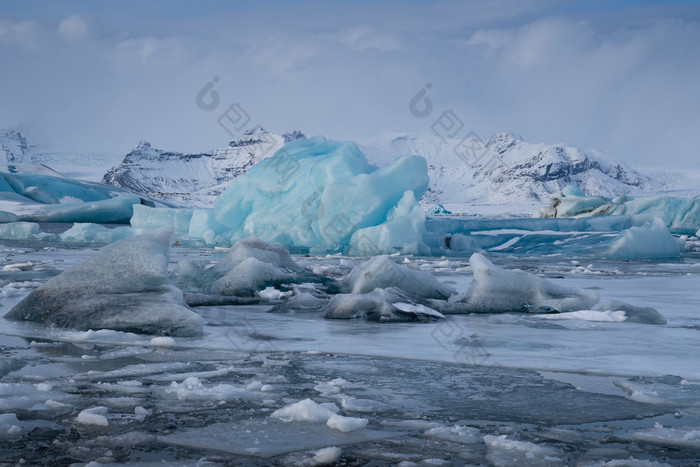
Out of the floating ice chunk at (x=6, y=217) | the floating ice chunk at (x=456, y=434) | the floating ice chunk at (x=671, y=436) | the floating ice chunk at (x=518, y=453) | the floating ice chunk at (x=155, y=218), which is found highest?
the floating ice chunk at (x=6, y=217)

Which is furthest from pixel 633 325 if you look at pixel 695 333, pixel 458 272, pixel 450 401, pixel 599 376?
pixel 458 272

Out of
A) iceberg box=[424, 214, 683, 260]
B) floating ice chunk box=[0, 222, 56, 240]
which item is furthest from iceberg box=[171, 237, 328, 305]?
floating ice chunk box=[0, 222, 56, 240]

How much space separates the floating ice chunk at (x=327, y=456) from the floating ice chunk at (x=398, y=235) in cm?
1166

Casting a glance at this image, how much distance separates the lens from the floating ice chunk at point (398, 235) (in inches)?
538

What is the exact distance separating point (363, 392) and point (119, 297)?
7.07ft

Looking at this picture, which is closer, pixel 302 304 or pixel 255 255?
pixel 302 304

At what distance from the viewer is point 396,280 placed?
5801 mm

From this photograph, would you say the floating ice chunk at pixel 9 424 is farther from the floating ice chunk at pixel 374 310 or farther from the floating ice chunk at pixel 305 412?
the floating ice chunk at pixel 374 310

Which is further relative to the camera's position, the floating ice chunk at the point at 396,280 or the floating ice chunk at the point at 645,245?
the floating ice chunk at the point at 645,245

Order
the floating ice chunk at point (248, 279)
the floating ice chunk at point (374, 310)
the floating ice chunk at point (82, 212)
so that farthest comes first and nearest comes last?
the floating ice chunk at point (82, 212), the floating ice chunk at point (248, 279), the floating ice chunk at point (374, 310)

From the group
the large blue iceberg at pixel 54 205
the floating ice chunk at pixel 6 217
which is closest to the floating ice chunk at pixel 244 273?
the floating ice chunk at pixel 6 217

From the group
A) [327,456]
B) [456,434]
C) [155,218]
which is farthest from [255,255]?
[155,218]

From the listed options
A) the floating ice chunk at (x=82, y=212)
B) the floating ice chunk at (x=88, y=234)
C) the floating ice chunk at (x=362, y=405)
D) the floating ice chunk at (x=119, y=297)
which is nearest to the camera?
the floating ice chunk at (x=362, y=405)

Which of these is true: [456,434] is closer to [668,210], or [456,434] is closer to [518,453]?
[518,453]
